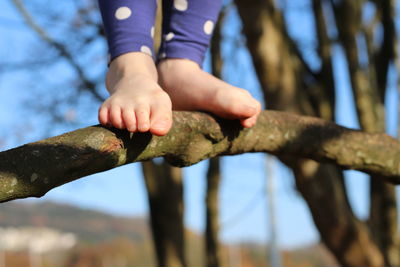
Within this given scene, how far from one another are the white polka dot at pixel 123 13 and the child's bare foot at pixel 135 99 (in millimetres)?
76

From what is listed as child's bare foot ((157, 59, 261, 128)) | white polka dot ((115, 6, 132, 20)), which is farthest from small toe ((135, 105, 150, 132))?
white polka dot ((115, 6, 132, 20))

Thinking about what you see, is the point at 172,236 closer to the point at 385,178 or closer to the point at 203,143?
the point at 385,178

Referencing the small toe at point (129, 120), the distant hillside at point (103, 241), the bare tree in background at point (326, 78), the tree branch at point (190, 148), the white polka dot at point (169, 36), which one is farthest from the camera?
the distant hillside at point (103, 241)

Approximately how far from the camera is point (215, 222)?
15.6 ft

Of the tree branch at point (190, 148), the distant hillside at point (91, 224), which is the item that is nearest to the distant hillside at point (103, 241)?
the distant hillside at point (91, 224)

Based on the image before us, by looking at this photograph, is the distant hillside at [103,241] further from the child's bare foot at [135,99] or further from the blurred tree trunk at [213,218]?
the child's bare foot at [135,99]

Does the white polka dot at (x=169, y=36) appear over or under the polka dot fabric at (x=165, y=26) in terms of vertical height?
under

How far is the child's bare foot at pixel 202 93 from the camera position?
1040 millimetres

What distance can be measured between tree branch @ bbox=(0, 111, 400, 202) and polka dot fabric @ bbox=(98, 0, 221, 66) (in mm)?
223

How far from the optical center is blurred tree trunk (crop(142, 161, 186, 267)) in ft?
12.2

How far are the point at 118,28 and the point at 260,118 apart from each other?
343 millimetres

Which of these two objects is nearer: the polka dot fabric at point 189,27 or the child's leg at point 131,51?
the child's leg at point 131,51

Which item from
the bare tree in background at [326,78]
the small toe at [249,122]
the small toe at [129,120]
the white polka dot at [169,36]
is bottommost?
the bare tree in background at [326,78]

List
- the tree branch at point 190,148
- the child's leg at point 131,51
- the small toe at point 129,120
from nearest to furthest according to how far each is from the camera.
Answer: the tree branch at point 190,148 < the small toe at point 129,120 < the child's leg at point 131,51
